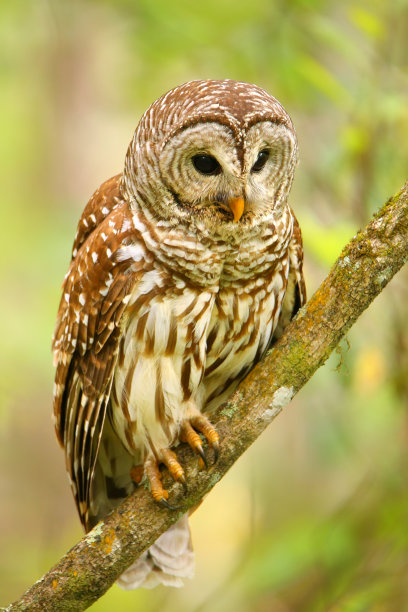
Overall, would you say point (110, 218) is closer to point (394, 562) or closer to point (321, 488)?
point (394, 562)

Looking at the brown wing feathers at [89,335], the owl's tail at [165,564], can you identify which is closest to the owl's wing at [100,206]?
the brown wing feathers at [89,335]

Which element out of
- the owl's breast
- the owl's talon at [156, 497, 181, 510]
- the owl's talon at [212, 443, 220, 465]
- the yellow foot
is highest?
the owl's breast

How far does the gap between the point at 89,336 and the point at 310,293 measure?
162 cm

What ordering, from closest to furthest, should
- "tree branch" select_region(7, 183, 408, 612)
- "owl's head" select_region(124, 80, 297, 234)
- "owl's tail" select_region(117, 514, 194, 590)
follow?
"tree branch" select_region(7, 183, 408, 612)
"owl's head" select_region(124, 80, 297, 234)
"owl's tail" select_region(117, 514, 194, 590)

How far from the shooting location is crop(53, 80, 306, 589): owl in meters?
2.97

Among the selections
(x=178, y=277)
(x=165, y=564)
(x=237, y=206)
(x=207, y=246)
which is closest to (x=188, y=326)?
(x=178, y=277)

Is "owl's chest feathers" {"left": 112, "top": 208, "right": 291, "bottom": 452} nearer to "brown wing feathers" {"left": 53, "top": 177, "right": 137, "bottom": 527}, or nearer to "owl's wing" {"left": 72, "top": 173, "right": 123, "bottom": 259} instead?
"brown wing feathers" {"left": 53, "top": 177, "right": 137, "bottom": 527}

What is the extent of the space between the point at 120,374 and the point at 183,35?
2346 millimetres

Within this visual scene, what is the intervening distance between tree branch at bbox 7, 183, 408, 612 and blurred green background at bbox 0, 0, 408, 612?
41 centimetres

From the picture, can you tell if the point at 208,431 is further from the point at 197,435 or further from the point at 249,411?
the point at 249,411

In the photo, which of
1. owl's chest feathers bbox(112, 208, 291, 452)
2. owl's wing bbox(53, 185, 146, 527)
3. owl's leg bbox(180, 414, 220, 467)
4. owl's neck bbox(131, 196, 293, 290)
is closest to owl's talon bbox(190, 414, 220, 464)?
owl's leg bbox(180, 414, 220, 467)

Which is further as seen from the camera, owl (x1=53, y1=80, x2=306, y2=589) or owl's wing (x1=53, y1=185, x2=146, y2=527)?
owl's wing (x1=53, y1=185, x2=146, y2=527)

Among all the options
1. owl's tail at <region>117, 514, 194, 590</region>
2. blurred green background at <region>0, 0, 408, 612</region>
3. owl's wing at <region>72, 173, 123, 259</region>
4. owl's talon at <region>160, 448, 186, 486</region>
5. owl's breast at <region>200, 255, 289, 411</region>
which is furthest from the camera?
blurred green background at <region>0, 0, 408, 612</region>

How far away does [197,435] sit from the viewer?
10.3ft
